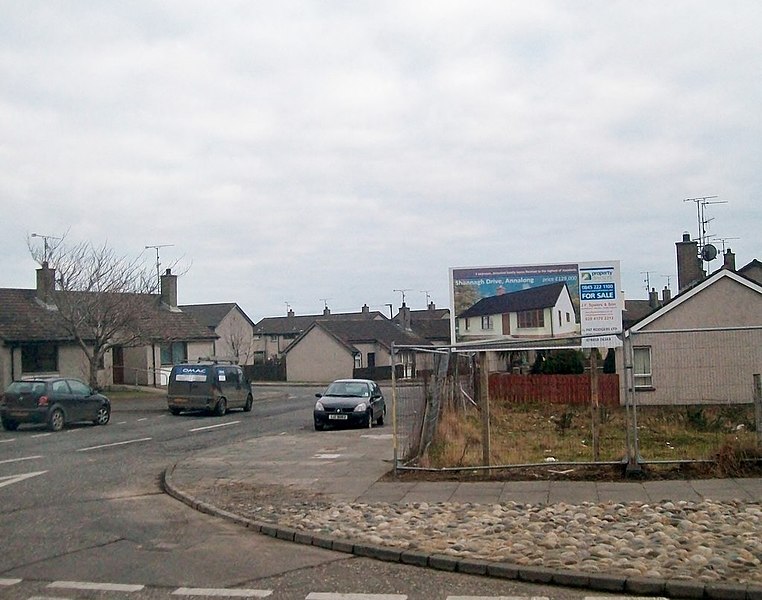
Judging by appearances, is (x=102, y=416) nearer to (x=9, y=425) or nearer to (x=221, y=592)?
(x=9, y=425)

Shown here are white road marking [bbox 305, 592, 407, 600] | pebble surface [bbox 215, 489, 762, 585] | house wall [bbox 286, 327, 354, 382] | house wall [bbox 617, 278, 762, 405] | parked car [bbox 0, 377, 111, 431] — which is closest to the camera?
white road marking [bbox 305, 592, 407, 600]

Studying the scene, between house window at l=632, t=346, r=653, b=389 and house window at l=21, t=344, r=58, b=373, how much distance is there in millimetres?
32952

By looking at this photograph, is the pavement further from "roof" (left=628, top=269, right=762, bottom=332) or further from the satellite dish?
the satellite dish

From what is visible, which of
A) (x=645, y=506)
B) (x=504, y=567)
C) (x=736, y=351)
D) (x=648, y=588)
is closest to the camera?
(x=648, y=588)

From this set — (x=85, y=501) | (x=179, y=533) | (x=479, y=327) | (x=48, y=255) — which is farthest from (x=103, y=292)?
(x=179, y=533)

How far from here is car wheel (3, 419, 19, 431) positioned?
1031 inches

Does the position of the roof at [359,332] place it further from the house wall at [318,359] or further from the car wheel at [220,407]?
the car wheel at [220,407]

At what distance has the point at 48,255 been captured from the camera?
43750 millimetres

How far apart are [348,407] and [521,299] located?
1799 cm

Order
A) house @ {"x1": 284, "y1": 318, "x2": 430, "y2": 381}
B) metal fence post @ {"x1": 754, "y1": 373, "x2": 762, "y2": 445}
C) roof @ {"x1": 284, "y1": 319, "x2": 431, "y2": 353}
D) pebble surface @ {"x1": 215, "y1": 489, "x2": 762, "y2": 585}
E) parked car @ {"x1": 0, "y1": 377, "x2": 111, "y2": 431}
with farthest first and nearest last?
roof @ {"x1": 284, "y1": 319, "x2": 431, "y2": 353} < house @ {"x1": 284, "y1": 318, "x2": 430, "y2": 381} < parked car @ {"x1": 0, "y1": 377, "x2": 111, "y2": 431} < metal fence post @ {"x1": 754, "y1": 373, "x2": 762, "y2": 445} < pebble surface @ {"x1": 215, "y1": 489, "x2": 762, "y2": 585}

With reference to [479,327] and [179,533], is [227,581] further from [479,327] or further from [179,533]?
[479,327]

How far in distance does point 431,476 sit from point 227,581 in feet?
19.5

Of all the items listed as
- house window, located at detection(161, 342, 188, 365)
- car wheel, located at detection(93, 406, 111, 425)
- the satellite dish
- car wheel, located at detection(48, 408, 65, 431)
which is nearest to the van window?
car wheel, located at detection(93, 406, 111, 425)

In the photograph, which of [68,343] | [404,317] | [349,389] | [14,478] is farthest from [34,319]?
[404,317]
